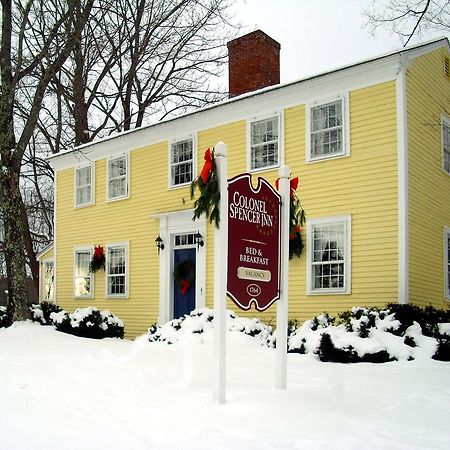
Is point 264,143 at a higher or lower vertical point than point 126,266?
higher

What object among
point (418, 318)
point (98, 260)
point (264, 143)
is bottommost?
point (418, 318)

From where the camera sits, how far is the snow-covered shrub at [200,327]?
457 inches

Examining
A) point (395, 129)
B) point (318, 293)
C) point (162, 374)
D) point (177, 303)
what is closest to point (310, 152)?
point (395, 129)

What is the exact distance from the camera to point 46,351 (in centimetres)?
988

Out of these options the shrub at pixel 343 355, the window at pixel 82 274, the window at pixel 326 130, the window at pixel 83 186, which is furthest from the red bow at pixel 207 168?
the window at pixel 83 186

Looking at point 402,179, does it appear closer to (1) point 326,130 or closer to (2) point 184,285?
(1) point 326,130

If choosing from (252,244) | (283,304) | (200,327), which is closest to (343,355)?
(283,304)

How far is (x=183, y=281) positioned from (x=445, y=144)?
6927 mm

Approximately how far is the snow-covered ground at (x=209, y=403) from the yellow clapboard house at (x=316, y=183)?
2814 millimetres

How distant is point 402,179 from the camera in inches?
433

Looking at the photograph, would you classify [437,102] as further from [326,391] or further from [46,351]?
[46,351]

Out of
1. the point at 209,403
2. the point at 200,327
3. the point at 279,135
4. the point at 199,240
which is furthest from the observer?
the point at 199,240

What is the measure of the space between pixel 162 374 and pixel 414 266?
18.8 feet

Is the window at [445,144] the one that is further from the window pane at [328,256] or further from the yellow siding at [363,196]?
the window pane at [328,256]
